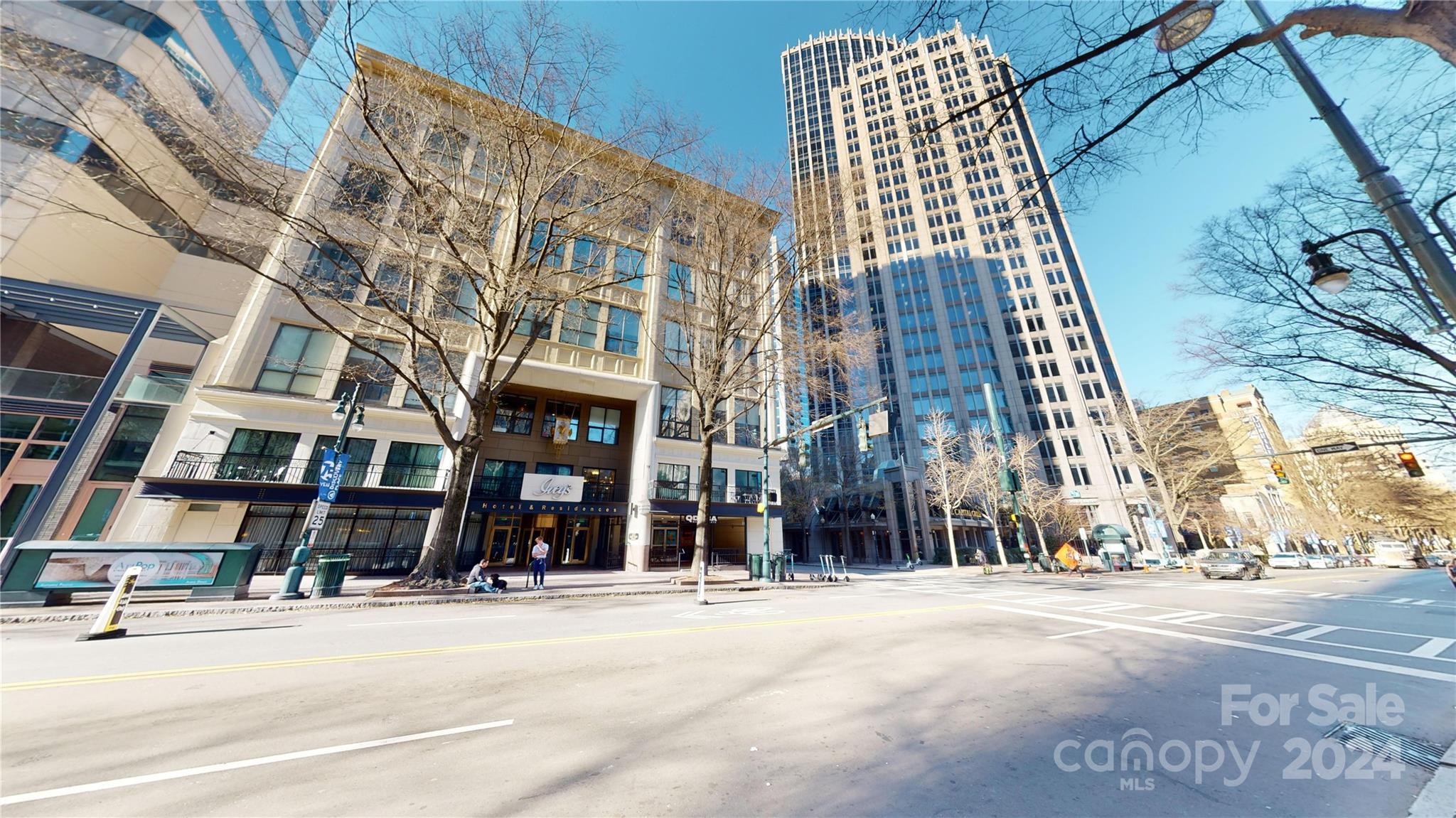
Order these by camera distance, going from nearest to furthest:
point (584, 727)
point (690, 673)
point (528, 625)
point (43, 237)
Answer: point (584, 727) → point (690, 673) → point (528, 625) → point (43, 237)

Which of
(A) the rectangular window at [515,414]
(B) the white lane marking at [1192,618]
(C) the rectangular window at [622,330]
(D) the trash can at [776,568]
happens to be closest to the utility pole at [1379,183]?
(B) the white lane marking at [1192,618]

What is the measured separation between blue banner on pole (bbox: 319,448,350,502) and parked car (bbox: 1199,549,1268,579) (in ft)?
131

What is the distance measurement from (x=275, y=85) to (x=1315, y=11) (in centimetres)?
4568

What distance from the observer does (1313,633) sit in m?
8.41

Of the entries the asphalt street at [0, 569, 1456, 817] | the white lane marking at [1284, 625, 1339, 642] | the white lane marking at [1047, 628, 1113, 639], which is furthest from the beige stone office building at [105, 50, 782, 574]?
the white lane marking at [1284, 625, 1339, 642]

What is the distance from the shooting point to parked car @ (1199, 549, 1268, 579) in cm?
2283

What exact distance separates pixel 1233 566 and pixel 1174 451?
18.2 meters

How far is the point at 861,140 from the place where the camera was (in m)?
67.5

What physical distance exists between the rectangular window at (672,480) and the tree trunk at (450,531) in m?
10.8

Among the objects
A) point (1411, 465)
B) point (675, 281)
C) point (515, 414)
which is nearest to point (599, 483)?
point (515, 414)

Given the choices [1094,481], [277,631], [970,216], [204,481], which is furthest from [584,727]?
[970,216]

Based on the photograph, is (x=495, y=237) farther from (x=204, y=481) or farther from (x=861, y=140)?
(x=861, y=140)

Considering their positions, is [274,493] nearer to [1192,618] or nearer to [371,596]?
[371,596]

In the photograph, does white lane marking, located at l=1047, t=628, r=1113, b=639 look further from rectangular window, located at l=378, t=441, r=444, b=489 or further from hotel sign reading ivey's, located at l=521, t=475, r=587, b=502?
rectangular window, located at l=378, t=441, r=444, b=489
